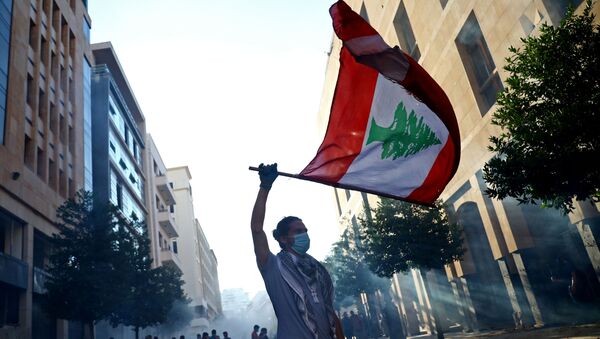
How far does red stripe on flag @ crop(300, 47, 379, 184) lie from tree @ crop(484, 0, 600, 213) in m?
4.00

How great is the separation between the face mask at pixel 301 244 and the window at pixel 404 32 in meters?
22.3

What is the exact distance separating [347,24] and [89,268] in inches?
589

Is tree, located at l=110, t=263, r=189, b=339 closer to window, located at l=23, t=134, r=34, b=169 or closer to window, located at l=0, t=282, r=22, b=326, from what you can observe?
window, located at l=0, t=282, r=22, b=326

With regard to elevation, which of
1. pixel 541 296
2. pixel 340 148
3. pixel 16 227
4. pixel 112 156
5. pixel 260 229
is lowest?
pixel 541 296

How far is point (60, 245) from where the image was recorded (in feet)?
56.2

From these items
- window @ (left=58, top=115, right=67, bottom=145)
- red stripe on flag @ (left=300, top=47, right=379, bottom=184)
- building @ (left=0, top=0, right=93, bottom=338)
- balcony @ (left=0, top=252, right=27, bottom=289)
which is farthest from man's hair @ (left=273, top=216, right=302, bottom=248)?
window @ (left=58, top=115, right=67, bottom=145)

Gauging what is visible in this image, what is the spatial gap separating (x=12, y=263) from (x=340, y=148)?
16.3 m

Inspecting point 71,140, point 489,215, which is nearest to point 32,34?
point 71,140

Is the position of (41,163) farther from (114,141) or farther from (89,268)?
(114,141)

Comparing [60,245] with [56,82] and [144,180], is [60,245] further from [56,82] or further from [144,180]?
[144,180]

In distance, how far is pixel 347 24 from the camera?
460cm

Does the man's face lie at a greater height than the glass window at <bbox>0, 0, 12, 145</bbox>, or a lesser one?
lesser

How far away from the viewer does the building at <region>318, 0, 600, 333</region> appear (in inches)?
552

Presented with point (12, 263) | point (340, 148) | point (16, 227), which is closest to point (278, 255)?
point (340, 148)
